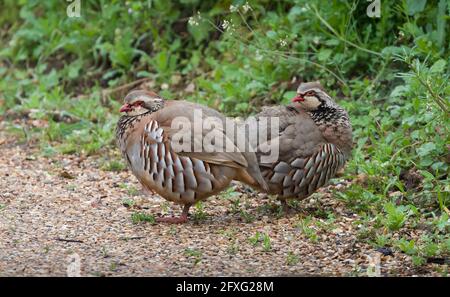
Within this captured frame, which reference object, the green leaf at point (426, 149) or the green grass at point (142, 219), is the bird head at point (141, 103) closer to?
the green grass at point (142, 219)

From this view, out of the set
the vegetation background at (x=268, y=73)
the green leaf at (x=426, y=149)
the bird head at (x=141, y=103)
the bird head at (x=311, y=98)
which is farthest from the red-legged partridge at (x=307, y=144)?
the bird head at (x=141, y=103)

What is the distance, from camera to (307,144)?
19.0ft

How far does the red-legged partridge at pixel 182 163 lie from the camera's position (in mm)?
5512

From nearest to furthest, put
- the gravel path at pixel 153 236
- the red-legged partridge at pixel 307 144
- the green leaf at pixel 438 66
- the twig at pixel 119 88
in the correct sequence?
the gravel path at pixel 153 236 → the red-legged partridge at pixel 307 144 → the green leaf at pixel 438 66 → the twig at pixel 119 88

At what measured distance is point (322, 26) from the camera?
7707mm

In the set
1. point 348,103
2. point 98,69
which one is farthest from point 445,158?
point 98,69

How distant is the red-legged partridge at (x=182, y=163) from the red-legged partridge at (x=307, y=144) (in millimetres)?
202

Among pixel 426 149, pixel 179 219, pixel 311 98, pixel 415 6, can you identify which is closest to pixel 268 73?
pixel 415 6

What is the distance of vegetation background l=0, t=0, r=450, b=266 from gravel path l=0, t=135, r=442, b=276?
26 cm

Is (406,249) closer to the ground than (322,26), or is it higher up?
closer to the ground

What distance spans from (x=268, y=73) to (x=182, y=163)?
101 inches

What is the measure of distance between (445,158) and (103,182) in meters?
2.49
